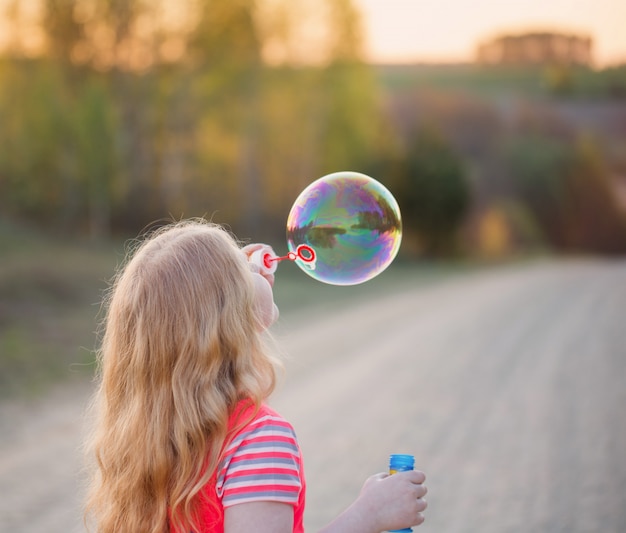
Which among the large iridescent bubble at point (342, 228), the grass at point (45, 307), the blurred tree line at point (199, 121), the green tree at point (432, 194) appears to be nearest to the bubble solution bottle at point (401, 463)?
the large iridescent bubble at point (342, 228)

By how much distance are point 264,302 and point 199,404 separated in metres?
0.28

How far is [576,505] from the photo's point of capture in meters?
4.56

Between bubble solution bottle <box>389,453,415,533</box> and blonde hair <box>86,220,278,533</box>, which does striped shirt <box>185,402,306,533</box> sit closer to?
blonde hair <box>86,220,278,533</box>

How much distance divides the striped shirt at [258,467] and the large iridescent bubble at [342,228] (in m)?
1.03

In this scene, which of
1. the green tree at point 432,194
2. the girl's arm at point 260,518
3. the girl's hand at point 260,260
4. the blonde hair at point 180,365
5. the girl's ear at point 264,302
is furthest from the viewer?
the green tree at point 432,194

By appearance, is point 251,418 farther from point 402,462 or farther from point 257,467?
point 402,462

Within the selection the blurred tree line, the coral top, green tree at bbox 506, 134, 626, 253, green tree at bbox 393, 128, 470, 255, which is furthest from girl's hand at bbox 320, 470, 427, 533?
green tree at bbox 506, 134, 626, 253

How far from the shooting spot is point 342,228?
260 cm

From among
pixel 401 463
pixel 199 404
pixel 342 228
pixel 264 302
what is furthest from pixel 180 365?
pixel 342 228

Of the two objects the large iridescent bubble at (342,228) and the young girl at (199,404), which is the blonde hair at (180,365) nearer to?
the young girl at (199,404)

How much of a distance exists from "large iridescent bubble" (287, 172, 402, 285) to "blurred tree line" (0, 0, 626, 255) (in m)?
19.0

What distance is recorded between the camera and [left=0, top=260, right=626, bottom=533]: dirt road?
15.0ft

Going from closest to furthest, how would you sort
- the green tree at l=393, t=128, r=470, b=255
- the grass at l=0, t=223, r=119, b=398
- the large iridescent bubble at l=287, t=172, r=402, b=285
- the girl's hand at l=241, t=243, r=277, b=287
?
the girl's hand at l=241, t=243, r=277, b=287 → the large iridescent bubble at l=287, t=172, r=402, b=285 → the grass at l=0, t=223, r=119, b=398 → the green tree at l=393, t=128, r=470, b=255

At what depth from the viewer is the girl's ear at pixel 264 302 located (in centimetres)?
169
